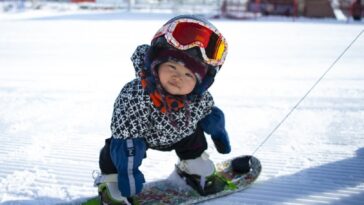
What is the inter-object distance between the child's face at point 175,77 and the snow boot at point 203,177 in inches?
20.6

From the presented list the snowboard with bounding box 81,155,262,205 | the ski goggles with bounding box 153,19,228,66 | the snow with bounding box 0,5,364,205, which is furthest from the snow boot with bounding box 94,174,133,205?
the ski goggles with bounding box 153,19,228,66

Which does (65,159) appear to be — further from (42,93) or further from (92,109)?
(42,93)

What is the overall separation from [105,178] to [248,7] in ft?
66.9

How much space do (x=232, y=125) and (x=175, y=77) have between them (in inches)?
66.3

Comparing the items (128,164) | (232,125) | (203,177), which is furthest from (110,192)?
(232,125)

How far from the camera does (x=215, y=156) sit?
107 inches

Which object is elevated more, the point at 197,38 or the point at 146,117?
the point at 197,38

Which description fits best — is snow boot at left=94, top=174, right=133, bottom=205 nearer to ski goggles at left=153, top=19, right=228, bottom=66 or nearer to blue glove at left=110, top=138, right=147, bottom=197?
blue glove at left=110, top=138, right=147, bottom=197

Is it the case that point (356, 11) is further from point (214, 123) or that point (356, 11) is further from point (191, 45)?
point (191, 45)

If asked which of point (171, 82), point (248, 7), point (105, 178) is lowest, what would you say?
point (248, 7)

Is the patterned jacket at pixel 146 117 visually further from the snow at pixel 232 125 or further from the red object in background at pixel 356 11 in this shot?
the red object in background at pixel 356 11

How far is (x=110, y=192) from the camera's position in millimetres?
1951

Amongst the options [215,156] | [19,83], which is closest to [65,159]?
[215,156]

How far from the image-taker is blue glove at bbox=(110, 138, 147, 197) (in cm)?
180
